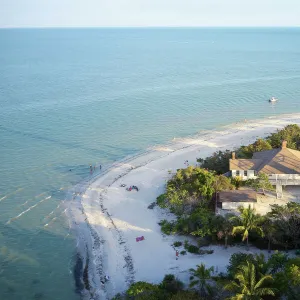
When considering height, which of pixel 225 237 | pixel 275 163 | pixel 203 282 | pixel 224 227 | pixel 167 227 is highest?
pixel 275 163

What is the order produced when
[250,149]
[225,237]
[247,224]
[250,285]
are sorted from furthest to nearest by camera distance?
[250,149]
[225,237]
[247,224]
[250,285]

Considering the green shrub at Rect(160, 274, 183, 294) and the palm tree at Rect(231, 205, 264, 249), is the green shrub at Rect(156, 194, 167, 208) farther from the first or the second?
the green shrub at Rect(160, 274, 183, 294)

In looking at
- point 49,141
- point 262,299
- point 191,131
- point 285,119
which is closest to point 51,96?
point 49,141

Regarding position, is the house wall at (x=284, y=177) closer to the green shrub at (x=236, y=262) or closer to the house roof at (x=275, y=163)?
the house roof at (x=275, y=163)

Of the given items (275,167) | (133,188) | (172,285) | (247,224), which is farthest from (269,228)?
(133,188)

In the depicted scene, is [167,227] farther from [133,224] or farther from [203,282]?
[203,282]

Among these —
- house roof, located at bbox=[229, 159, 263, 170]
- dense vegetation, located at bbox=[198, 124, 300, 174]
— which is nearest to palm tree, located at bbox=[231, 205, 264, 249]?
house roof, located at bbox=[229, 159, 263, 170]
